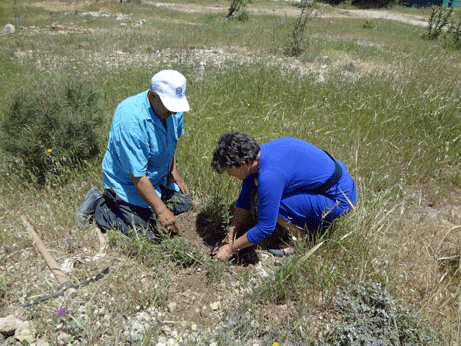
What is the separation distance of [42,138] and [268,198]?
8.24ft

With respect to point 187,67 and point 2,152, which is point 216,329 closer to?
point 2,152

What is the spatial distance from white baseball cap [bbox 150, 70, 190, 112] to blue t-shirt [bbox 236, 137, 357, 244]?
696 mm

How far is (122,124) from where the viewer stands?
213cm

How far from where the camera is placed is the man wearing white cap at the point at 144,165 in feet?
6.93

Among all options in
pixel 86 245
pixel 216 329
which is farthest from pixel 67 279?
pixel 216 329

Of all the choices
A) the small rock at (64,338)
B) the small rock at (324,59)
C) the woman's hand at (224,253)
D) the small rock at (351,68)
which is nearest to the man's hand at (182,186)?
the woman's hand at (224,253)

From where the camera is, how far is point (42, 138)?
3072 mm

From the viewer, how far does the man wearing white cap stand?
2.11 meters

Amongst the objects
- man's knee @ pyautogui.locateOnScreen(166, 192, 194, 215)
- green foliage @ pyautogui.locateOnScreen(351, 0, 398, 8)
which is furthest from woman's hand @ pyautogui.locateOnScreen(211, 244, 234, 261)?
green foliage @ pyautogui.locateOnScreen(351, 0, 398, 8)

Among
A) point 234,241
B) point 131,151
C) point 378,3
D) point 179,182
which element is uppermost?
point 378,3

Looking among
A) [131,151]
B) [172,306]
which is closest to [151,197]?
[131,151]

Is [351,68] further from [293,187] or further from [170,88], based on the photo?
[170,88]

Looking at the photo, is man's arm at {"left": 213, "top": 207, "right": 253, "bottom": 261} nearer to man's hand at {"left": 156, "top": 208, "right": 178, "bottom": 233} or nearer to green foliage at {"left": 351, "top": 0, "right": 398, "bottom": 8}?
man's hand at {"left": 156, "top": 208, "right": 178, "bottom": 233}

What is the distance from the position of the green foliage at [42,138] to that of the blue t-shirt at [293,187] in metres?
1.96
